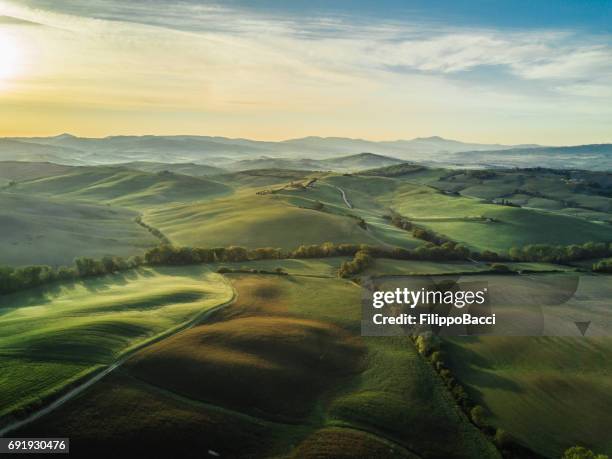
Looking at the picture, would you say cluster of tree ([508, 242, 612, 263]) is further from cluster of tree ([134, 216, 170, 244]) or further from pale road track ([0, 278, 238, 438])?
cluster of tree ([134, 216, 170, 244])

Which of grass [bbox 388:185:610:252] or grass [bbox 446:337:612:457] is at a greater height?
grass [bbox 388:185:610:252]

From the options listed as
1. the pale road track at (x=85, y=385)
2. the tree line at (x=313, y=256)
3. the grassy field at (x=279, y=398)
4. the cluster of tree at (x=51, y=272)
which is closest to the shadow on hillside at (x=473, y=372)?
the grassy field at (x=279, y=398)

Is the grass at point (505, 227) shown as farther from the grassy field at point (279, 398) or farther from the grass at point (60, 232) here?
the grass at point (60, 232)

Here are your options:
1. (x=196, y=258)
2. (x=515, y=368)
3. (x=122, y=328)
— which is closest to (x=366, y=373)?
(x=515, y=368)

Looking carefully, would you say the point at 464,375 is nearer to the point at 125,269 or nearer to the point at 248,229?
the point at 125,269

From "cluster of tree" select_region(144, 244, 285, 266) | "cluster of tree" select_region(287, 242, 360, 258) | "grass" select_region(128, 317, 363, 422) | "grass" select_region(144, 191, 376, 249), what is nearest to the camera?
"grass" select_region(128, 317, 363, 422)

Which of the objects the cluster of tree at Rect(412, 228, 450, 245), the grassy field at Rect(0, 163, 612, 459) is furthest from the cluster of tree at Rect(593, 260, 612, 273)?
the cluster of tree at Rect(412, 228, 450, 245)
